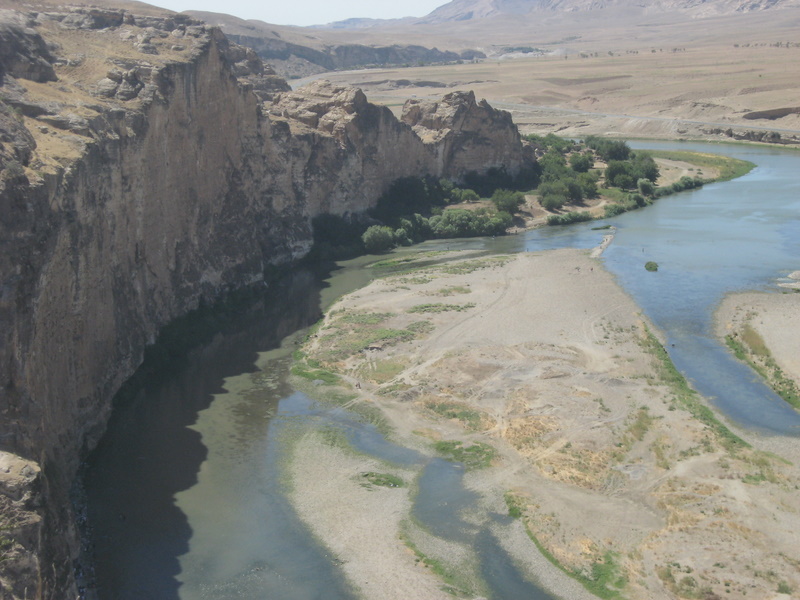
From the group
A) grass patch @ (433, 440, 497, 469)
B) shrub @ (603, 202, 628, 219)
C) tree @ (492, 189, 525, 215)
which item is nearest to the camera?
grass patch @ (433, 440, 497, 469)

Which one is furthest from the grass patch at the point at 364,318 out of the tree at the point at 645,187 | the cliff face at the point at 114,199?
the tree at the point at 645,187

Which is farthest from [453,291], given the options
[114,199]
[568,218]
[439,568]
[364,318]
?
[439,568]

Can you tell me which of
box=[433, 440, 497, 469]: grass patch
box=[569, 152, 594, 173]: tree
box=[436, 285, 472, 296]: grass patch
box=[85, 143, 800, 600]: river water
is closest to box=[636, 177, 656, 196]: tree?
box=[569, 152, 594, 173]: tree

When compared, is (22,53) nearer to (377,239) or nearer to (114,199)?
(114,199)

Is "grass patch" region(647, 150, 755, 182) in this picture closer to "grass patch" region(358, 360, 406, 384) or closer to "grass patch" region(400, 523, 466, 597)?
"grass patch" region(358, 360, 406, 384)

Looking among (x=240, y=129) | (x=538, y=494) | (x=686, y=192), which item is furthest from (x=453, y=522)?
(x=686, y=192)

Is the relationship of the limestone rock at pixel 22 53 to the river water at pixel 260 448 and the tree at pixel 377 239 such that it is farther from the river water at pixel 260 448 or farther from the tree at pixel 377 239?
the tree at pixel 377 239
